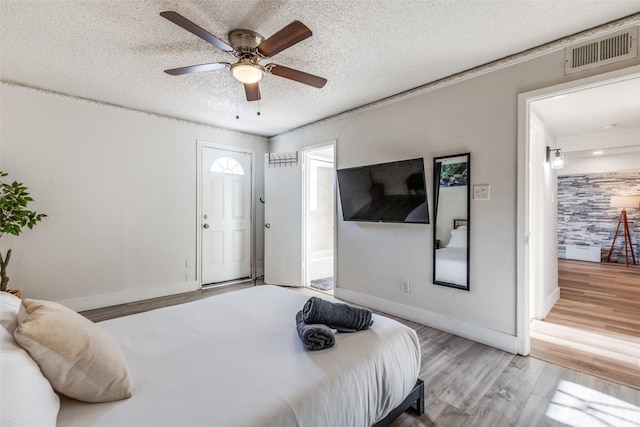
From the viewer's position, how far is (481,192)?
2.64 m

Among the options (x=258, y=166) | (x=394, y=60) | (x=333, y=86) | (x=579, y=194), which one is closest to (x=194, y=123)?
(x=258, y=166)

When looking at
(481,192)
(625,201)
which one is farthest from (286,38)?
(625,201)

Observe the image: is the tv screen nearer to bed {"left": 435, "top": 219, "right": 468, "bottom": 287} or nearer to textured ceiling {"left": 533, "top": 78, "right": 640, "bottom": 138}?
bed {"left": 435, "top": 219, "right": 468, "bottom": 287}

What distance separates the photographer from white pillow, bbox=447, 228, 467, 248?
275cm

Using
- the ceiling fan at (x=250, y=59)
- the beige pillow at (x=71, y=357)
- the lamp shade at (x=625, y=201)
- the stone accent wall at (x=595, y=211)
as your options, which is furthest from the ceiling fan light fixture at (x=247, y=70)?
the stone accent wall at (x=595, y=211)

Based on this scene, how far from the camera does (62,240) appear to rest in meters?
3.30

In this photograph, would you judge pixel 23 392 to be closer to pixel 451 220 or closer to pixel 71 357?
pixel 71 357

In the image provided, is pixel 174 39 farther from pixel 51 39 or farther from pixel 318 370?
pixel 318 370

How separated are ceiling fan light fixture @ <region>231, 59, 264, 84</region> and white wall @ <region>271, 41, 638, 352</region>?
1773 millimetres

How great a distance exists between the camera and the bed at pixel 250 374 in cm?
98

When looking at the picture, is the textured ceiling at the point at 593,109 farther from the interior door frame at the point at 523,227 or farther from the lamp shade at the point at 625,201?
the lamp shade at the point at 625,201

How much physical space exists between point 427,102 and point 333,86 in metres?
1.01

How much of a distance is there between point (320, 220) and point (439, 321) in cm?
321

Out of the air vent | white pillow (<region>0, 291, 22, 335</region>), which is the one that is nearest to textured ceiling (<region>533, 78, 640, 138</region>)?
the air vent
